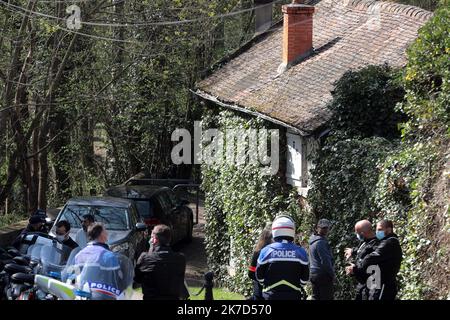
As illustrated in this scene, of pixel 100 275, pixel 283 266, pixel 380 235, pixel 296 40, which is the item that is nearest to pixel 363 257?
pixel 380 235

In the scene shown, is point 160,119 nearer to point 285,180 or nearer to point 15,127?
point 15,127

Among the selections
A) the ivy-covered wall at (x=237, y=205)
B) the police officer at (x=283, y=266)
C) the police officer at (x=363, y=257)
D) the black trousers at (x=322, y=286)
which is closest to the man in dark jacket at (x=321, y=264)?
the black trousers at (x=322, y=286)

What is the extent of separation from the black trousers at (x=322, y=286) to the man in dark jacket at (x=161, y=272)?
3296mm

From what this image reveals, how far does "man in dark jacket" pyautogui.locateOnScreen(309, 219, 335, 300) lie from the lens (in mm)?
12812

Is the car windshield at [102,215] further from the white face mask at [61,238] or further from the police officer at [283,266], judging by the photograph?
the police officer at [283,266]

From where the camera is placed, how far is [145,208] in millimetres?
23172

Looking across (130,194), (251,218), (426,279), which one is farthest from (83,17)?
(426,279)

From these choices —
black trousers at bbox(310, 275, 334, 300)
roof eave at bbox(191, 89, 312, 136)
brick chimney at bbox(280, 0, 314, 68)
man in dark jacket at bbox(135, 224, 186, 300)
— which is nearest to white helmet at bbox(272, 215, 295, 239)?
man in dark jacket at bbox(135, 224, 186, 300)

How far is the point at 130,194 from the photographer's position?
23719mm

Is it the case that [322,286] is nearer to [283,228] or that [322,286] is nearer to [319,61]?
[283,228]

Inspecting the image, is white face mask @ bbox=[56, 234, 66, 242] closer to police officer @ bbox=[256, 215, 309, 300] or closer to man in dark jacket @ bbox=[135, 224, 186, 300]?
man in dark jacket @ bbox=[135, 224, 186, 300]

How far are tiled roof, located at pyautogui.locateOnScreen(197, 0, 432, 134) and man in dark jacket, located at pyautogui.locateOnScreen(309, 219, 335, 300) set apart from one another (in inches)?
186

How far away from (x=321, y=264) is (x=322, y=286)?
1.07 ft

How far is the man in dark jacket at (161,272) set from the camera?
10008 mm
